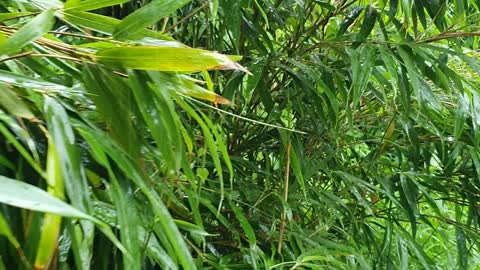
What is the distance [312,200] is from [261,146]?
0.40 feet

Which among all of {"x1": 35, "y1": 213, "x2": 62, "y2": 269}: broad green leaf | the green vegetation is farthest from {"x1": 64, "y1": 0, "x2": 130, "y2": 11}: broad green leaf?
{"x1": 35, "y1": 213, "x2": 62, "y2": 269}: broad green leaf

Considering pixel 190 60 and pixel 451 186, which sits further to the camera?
pixel 451 186

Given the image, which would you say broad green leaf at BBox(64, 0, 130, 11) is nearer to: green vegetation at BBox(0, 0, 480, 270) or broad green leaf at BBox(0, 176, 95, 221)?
green vegetation at BBox(0, 0, 480, 270)

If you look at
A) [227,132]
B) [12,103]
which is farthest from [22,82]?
[227,132]

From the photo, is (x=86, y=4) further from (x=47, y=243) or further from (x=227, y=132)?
(x=227, y=132)

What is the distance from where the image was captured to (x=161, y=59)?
308 millimetres

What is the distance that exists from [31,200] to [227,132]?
576mm

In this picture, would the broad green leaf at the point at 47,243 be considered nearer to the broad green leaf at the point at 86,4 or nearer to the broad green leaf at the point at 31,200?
the broad green leaf at the point at 31,200

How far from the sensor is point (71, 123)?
0.32m

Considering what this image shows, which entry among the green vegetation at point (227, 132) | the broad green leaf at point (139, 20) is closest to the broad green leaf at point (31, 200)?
the green vegetation at point (227, 132)

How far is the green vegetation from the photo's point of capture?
31 cm

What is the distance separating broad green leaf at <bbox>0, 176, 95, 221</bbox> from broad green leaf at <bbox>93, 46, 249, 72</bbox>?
0.32ft

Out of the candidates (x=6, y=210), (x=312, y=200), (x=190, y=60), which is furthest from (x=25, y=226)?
(x=312, y=200)

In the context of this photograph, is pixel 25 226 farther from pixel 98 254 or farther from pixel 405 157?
pixel 405 157
